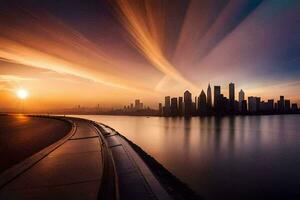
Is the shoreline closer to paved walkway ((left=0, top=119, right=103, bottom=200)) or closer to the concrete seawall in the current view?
the concrete seawall

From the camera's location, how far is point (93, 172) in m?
11.5

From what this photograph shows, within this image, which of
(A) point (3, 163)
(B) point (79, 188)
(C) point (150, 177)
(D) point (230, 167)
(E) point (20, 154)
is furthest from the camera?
(D) point (230, 167)

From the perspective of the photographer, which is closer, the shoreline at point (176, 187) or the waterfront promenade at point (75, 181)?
the waterfront promenade at point (75, 181)

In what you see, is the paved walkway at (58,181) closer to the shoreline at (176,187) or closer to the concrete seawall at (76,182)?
the concrete seawall at (76,182)

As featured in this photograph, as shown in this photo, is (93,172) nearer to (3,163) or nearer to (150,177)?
(150,177)

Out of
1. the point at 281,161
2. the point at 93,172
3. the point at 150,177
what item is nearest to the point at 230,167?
the point at 281,161

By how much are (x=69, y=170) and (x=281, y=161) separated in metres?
29.1

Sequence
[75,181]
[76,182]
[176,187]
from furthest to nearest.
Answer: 1. [176,187]
2. [75,181]
3. [76,182]

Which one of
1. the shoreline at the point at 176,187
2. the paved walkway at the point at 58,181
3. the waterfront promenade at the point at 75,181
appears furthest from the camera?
the shoreline at the point at 176,187

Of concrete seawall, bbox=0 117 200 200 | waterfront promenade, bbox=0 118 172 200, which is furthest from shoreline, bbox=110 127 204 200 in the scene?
waterfront promenade, bbox=0 118 172 200

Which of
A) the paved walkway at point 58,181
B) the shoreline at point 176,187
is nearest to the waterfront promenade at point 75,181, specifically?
the paved walkway at point 58,181

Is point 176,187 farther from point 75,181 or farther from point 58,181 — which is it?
point 58,181

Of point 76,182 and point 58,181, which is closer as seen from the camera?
point 76,182

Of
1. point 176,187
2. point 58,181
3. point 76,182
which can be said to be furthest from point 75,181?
point 176,187
